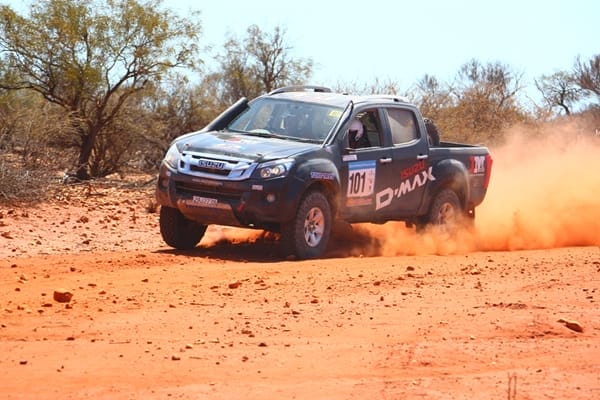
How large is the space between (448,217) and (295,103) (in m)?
2.60

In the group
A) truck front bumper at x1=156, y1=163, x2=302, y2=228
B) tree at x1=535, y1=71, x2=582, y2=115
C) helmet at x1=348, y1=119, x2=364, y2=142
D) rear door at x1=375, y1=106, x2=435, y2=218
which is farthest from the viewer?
tree at x1=535, y1=71, x2=582, y2=115

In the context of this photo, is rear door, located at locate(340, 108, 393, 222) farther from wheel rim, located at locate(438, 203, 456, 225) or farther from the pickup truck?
wheel rim, located at locate(438, 203, 456, 225)

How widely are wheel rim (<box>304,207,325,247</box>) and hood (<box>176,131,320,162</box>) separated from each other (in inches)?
26.1

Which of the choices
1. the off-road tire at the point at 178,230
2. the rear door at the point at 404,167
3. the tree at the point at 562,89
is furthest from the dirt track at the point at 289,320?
the tree at the point at 562,89

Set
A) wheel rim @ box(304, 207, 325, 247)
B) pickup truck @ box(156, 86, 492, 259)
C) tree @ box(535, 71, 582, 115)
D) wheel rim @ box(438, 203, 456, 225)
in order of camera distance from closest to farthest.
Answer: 1. pickup truck @ box(156, 86, 492, 259)
2. wheel rim @ box(304, 207, 325, 247)
3. wheel rim @ box(438, 203, 456, 225)
4. tree @ box(535, 71, 582, 115)

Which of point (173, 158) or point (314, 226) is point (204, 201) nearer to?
point (173, 158)

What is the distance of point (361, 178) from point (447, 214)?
201 cm

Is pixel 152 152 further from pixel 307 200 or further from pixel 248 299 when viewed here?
pixel 248 299

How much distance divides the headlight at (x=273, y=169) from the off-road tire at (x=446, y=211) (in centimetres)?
297

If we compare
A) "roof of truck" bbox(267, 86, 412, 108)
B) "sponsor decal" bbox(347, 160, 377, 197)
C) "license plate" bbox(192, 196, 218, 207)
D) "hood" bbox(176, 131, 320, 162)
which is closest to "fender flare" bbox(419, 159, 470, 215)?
"roof of truck" bbox(267, 86, 412, 108)

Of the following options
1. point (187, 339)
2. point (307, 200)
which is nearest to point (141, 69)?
point (307, 200)

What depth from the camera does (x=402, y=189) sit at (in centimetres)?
1426

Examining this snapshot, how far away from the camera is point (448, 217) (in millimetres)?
15180

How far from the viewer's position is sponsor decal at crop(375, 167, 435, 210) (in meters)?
13.9
